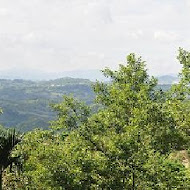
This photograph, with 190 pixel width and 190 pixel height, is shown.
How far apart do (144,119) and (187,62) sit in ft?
46.8

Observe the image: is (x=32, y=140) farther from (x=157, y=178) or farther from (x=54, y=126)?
(x=157, y=178)

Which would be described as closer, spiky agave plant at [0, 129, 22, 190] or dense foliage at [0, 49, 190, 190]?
dense foliage at [0, 49, 190, 190]

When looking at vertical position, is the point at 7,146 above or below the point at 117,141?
below

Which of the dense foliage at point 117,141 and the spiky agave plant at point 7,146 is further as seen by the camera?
the spiky agave plant at point 7,146

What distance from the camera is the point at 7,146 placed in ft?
83.9

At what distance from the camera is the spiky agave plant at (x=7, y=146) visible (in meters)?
25.4

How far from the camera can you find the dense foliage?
1869 cm

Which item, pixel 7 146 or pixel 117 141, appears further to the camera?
pixel 7 146

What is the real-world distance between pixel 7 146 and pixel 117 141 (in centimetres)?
1035

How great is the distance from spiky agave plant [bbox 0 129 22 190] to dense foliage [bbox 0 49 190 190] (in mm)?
552

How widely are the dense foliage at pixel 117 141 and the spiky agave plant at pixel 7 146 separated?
0.55 m

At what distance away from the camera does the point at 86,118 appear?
983 inches

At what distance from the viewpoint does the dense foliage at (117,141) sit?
18688 millimetres

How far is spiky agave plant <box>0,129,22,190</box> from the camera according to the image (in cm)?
2536
